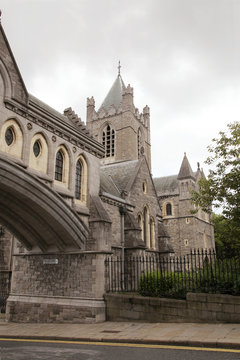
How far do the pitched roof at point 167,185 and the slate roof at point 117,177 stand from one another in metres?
17.0

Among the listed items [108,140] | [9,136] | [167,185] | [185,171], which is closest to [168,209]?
[167,185]

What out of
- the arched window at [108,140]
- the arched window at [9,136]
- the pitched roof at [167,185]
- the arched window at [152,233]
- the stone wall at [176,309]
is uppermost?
the arched window at [108,140]

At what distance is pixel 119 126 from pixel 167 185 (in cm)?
1106

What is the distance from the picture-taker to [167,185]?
1596 inches

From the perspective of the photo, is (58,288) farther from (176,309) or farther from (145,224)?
(145,224)

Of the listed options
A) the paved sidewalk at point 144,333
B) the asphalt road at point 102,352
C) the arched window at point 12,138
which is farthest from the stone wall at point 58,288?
the arched window at point 12,138

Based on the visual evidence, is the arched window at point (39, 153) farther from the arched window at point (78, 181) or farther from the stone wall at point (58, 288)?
the stone wall at point (58, 288)

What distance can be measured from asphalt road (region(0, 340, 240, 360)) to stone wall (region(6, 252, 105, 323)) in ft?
12.9

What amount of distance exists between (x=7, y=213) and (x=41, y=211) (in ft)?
6.06

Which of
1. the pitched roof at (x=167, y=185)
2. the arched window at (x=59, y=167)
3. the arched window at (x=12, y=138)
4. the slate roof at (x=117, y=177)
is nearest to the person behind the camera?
the arched window at (x=12, y=138)

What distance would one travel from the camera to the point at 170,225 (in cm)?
3762

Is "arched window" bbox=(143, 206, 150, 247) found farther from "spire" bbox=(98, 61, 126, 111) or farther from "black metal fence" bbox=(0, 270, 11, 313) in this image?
"spire" bbox=(98, 61, 126, 111)

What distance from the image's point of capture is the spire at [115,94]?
4825 cm

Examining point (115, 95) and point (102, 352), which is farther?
point (115, 95)
